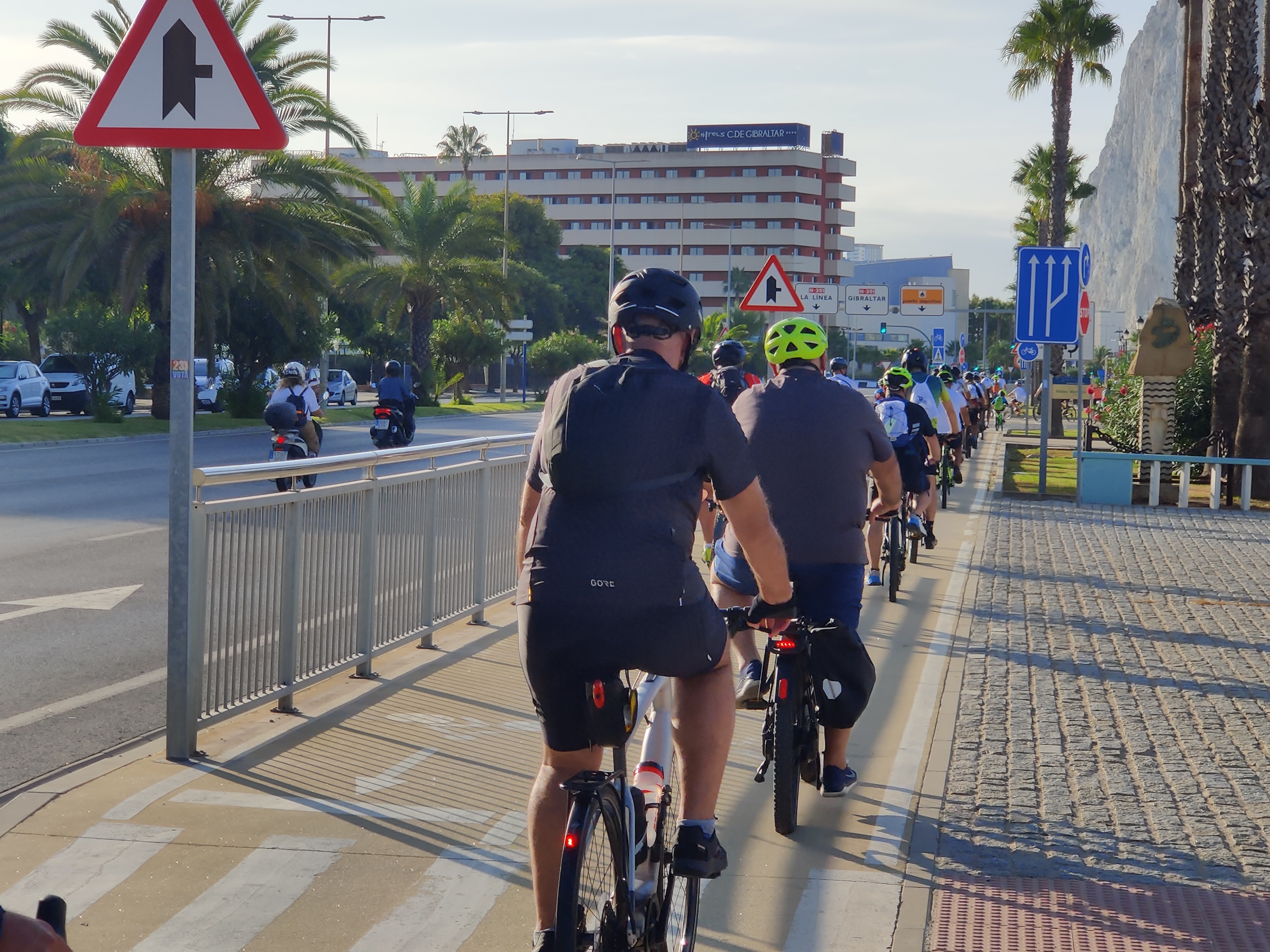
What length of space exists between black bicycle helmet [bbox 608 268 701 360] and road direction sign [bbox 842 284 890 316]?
29.0 m

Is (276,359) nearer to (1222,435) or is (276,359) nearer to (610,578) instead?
(1222,435)

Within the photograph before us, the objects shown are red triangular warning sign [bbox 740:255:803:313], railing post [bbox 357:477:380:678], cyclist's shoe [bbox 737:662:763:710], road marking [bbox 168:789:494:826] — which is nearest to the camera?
road marking [bbox 168:789:494:826]

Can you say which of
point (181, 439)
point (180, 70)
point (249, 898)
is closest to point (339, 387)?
point (181, 439)

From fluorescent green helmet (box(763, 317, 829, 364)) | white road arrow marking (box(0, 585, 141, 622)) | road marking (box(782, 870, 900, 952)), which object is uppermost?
fluorescent green helmet (box(763, 317, 829, 364))

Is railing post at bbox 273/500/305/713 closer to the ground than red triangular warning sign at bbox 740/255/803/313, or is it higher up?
closer to the ground

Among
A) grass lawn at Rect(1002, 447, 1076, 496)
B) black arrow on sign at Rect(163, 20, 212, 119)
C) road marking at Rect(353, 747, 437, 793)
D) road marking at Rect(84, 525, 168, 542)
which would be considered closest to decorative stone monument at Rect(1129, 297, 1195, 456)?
grass lawn at Rect(1002, 447, 1076, 496)

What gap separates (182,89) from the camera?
18.3ft

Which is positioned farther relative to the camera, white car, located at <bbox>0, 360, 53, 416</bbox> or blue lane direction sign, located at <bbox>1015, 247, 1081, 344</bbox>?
white car, located at <bbox>0, 360, 53, 416</bbox>

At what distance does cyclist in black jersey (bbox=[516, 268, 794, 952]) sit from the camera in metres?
3.23

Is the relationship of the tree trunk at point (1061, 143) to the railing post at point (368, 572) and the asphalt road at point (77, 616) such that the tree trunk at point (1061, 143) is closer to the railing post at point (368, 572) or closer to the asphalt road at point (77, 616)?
the asphalt road at point (77, 616)

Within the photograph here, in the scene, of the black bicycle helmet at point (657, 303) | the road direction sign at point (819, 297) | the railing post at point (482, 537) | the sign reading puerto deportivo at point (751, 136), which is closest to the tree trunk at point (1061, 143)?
the road direction sign at point (819, 297)

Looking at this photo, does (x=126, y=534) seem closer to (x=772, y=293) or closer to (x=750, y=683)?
(x=772, y=293)

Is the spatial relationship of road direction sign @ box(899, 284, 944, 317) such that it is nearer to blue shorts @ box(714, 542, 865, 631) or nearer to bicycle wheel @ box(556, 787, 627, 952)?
blue shorts @ box(714, 542, 865, 631)

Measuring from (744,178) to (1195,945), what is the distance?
430ft
